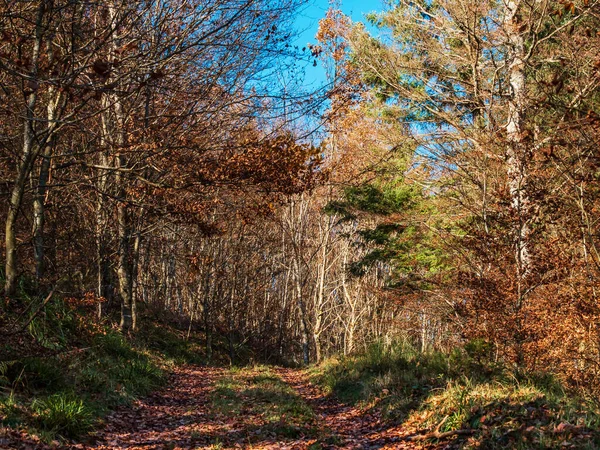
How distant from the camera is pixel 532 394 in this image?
5.91m

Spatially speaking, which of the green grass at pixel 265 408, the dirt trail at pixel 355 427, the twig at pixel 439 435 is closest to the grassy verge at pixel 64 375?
the green grass at pixel 265 408

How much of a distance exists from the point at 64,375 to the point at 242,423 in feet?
8.20

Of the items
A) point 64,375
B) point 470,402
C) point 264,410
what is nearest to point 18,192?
point 64,375

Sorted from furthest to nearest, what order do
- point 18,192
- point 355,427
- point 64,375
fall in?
point 18,192
point 355,427
point 64,375

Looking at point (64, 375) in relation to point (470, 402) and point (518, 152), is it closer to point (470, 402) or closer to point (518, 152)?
point (470, 402)

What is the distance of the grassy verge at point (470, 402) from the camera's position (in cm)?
485

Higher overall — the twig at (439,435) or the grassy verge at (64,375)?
the grassy verge at (64,375)

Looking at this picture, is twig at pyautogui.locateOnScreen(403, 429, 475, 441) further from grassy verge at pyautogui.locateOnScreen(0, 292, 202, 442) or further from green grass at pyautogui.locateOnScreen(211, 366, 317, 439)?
grassy verge at pyautogui.locateOnScreen(0, 292, 202, 442)

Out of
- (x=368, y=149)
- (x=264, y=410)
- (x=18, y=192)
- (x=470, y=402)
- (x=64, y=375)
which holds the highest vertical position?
(x=368, y=149)

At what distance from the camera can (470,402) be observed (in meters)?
6.01

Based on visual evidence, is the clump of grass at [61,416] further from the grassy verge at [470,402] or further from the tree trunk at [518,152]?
the tree trunk at [518,152]

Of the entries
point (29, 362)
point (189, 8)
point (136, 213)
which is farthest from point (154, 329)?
point (189, 8)

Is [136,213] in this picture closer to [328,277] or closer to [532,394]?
[532,394]

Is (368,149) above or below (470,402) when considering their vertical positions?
above
